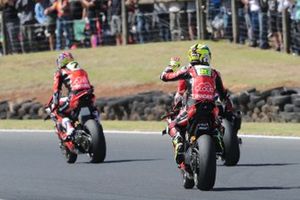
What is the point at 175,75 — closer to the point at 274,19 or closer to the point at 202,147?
the point at 202,147

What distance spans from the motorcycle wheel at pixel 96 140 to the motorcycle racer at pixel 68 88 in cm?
39

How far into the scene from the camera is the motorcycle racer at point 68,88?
44.8 ft

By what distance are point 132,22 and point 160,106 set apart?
6.48 meters

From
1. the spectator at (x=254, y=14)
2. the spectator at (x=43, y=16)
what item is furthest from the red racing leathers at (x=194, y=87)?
the spectator at (x=43, y=16)

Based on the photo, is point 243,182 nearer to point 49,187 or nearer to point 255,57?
point 49,187

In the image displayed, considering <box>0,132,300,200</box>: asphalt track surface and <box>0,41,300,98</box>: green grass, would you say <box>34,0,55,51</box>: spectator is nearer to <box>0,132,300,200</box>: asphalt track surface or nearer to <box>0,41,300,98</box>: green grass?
<box>0,41,300,98</box>: green grass

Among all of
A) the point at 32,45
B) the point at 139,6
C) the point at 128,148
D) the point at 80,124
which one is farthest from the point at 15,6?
the point at 80,124

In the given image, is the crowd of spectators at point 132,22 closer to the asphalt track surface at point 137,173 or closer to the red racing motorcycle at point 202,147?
the asphalt track surface at point 137,173

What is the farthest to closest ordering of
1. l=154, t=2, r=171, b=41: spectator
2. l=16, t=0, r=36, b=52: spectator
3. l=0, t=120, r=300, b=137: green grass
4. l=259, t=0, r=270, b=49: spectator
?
1. l=16, t=0, r=36, b=52: spectator
2. l=154, t=2, r=171, b=41: spectator
3. l=259, t=0, r=270, b=49: spectator
4. l=0, t=120, r=300, b=137: green grass

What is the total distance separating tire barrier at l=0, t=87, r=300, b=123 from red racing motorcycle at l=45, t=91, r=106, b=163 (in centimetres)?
514

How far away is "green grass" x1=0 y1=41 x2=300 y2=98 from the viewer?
2211 cm

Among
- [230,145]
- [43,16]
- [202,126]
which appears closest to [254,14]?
[43,16]

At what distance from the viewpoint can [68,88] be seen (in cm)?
1381

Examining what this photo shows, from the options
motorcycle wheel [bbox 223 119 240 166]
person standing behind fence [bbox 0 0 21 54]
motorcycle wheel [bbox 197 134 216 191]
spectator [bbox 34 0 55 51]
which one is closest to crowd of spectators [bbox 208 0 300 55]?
spectator [bbox 34 0 55 51]
